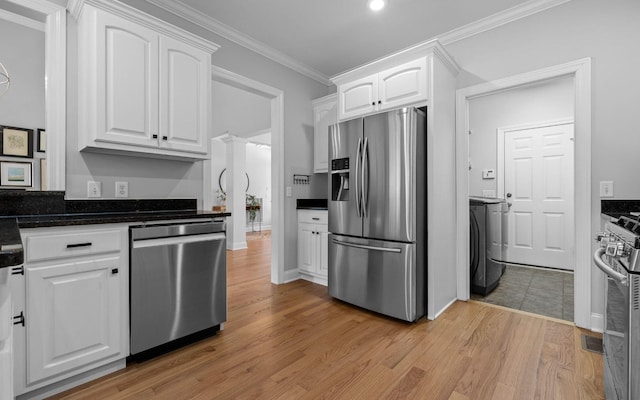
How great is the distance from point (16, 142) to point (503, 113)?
5.60 meters

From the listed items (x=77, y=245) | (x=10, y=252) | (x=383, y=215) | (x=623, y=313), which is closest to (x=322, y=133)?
(x=383, y=215)

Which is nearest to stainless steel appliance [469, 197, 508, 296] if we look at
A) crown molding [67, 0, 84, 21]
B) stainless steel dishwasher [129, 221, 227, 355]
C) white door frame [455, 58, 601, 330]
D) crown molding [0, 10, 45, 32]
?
white door frame [455, 58, 601, 330]

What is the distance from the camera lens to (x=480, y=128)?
4.83 m

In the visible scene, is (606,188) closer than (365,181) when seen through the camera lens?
Yes

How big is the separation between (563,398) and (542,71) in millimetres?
2437

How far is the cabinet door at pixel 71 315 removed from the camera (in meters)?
1.50

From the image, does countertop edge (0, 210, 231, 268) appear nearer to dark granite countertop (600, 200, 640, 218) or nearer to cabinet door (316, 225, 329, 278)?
cabinet door (316, 225, 329, 278)

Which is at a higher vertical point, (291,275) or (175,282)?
(175,282)

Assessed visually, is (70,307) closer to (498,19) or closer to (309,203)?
(309,203)

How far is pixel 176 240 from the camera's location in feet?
6.50

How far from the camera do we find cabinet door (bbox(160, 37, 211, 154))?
2209 millimetres

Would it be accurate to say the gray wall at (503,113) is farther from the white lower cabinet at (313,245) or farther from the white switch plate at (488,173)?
the white lower cabinet at (313,245)

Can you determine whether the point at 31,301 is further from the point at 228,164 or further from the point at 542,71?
the point at 228,164

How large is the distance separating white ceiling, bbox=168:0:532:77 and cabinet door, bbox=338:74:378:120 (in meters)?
0.56
